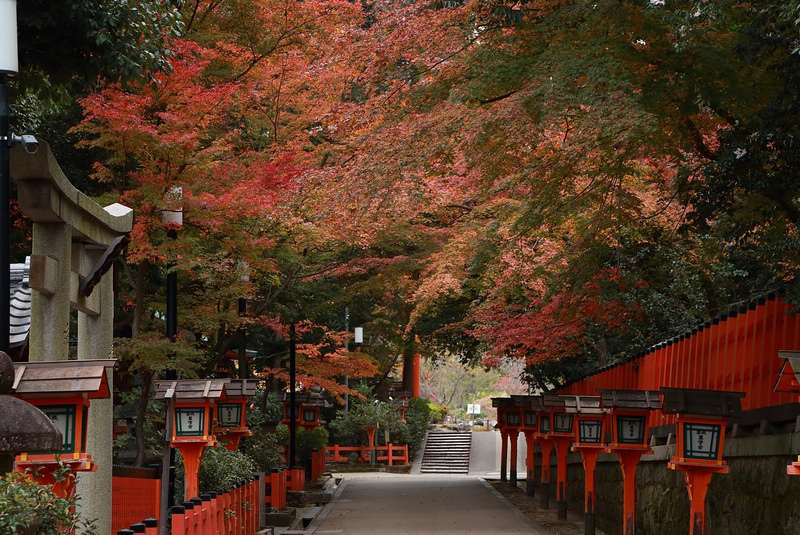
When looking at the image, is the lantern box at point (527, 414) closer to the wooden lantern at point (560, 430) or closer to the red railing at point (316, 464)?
the wooden lantern at point (560, 430)

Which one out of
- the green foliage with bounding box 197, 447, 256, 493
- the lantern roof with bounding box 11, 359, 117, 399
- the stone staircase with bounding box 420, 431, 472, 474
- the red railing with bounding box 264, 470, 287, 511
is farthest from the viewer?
the stone staircase with bounding box 420, 431, 472, 474

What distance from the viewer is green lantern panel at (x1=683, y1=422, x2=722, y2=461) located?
10305 mm

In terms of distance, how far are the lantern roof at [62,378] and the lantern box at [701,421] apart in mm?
5836

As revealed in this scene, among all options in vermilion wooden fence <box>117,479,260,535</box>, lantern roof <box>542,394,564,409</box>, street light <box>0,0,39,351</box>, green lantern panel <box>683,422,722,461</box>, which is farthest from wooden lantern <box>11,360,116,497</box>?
lantern roof <box>542,394,564,409</box>

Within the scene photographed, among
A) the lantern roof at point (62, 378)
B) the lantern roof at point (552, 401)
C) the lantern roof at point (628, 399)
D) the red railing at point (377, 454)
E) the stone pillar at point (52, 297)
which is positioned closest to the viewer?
the lantern roof at point (62, 378)

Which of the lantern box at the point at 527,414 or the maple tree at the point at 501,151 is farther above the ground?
the maple tree at the point at 501,151

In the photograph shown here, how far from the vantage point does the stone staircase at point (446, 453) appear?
40781mm

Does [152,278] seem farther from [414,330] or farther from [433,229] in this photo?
[414,330]

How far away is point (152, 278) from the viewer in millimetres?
19047

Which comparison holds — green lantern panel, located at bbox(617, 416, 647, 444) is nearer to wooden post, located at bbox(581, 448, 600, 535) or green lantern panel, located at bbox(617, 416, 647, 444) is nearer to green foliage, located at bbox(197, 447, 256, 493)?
wooden post, located at bbox(581, 448, 600, 535)

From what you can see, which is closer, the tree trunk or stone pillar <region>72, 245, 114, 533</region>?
stone pillar <region>72, 245, 114, 533</region>

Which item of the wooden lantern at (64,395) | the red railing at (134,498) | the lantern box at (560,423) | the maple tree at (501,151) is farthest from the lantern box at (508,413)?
the wooden lantern at (64,395)

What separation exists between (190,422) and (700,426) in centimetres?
690

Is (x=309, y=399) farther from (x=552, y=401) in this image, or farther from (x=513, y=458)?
(x=552, y=401)
